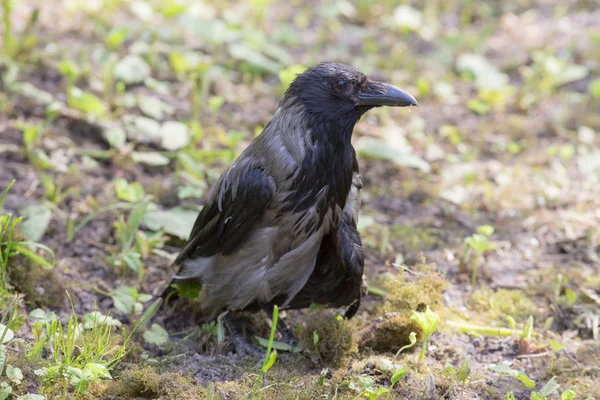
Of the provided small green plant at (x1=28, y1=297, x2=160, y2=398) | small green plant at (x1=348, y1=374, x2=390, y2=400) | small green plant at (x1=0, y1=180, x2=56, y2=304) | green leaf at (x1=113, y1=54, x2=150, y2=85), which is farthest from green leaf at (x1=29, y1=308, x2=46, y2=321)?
green leaf at (x1=113, y1=54, x2=150, y2=85)

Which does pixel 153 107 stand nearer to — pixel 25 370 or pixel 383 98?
pixel 383 98

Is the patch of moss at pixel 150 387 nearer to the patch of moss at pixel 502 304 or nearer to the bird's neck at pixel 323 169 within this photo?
the bird's neck at pixel 323 169

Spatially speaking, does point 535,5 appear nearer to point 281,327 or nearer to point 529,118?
point 529,118

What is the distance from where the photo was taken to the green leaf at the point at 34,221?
169 inches

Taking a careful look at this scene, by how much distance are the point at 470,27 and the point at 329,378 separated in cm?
618

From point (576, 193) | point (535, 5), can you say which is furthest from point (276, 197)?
point (535, 5)

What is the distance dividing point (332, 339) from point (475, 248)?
1093mm

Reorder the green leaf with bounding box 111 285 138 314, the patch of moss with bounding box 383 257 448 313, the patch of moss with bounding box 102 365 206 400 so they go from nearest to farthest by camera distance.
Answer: the patch of moss with bounding box 102 365 206 400 → the patch of moss with bounding box 383 257 448 313 → the green leaf with bounding box 111 285 138 314

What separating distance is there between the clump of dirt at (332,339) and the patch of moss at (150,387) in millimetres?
663

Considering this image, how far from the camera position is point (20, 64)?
5992 mm

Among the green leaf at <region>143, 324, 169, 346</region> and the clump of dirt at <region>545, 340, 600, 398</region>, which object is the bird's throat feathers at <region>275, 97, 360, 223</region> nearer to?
the green leaf at <region>143, 324, 169, 346</region>

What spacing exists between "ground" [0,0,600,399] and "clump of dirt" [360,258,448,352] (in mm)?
11

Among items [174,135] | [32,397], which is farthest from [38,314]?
[174,135]

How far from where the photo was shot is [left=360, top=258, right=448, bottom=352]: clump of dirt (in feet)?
12.0
